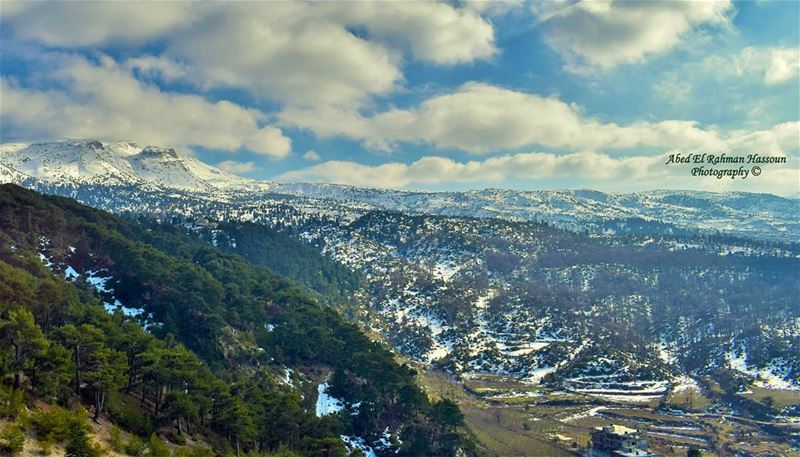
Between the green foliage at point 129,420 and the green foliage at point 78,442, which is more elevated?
the green foliage at point 78,442

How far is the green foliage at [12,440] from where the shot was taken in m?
30.8

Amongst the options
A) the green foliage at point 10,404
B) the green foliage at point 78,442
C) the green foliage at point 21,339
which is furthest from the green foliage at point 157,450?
the green foliage at point 21,339

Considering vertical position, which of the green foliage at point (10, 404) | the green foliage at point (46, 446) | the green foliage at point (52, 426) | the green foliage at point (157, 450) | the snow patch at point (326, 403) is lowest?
the snow patch at point (326, 403)

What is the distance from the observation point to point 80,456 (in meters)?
32.8

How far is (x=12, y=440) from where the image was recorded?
30.9 metres

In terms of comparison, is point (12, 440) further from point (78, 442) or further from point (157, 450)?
point (157, 450)

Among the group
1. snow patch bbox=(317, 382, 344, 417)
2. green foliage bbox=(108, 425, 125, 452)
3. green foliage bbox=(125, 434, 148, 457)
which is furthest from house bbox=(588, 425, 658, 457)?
green foliage bbox=(108, 425, 125, 452)

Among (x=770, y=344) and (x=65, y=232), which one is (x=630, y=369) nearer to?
(x=770, y=344)

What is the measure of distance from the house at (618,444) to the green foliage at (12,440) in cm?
10052

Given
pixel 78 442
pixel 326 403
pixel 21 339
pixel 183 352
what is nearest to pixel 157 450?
pixel 78 442

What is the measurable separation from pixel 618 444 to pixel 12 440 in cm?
10314

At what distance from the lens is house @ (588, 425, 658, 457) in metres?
102

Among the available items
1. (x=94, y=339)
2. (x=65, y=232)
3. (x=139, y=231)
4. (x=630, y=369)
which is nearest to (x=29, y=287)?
(x=94, y=339)

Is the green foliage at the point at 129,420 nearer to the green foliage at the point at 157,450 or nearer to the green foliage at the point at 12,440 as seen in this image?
the green foliage at the point at 157,450
